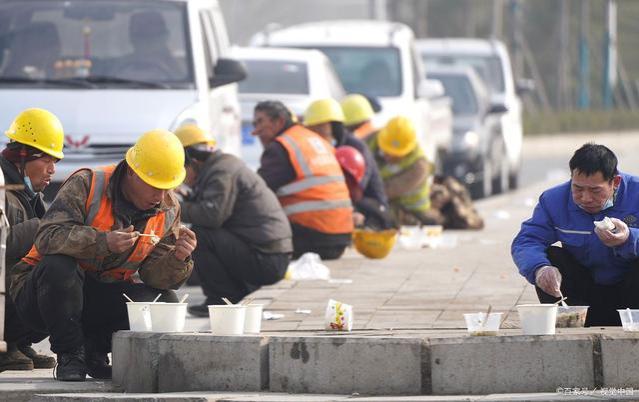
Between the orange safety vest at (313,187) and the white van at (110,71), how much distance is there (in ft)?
2.86

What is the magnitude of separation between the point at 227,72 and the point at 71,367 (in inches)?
277

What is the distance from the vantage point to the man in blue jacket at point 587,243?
871 centimetres

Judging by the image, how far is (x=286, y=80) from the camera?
19281 mm

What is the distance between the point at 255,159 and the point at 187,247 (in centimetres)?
925

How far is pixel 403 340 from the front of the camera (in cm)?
786

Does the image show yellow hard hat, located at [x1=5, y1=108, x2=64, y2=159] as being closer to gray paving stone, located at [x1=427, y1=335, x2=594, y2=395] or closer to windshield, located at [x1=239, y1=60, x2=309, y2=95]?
gray paving stone, located at [x1=427, y1=335, x2=594, y2=395]

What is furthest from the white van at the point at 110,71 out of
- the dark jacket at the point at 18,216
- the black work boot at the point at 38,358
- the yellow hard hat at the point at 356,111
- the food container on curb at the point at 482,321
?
the food container on curb at the point at 482,321

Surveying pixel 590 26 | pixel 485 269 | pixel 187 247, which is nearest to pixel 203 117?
pixel 485 269

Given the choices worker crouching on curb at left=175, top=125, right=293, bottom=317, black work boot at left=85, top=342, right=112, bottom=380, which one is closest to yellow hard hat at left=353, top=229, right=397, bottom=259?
worker crouching on curb at left=175, top=125, right=293, bottom=317

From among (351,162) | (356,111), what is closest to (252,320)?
(351,162)

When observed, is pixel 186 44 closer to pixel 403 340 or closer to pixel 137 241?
pixel 137 241

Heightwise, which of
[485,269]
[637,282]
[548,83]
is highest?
[637,282]

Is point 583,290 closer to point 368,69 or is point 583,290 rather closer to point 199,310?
point 199,310

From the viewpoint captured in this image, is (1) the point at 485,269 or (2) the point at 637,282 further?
(1) the point at 485,269
